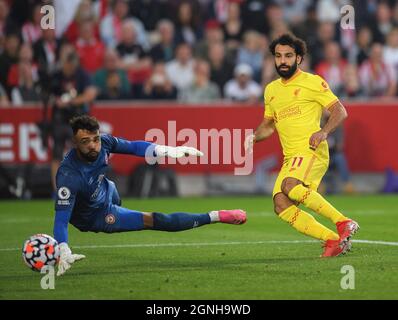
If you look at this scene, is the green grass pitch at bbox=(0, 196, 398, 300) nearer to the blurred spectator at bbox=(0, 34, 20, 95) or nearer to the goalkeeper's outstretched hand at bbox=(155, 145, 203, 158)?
the goalkeeper's outstretched hand at bbox=(155, 145, 203, 158)

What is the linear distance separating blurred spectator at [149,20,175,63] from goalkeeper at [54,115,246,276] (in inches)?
435

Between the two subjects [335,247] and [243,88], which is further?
[243,88]

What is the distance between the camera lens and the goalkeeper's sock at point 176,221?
10867 mm

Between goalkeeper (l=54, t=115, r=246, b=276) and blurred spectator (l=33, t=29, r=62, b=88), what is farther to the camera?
blurred spectator (l=33, t=29, r=62, b=88)

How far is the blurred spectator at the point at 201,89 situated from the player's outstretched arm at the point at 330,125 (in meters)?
10.00

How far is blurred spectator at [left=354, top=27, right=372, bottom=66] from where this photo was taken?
2231 centimetres

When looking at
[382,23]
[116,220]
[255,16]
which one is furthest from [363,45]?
[116,220]

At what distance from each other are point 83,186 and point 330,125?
2.58 meters

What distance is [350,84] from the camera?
21.1 meters

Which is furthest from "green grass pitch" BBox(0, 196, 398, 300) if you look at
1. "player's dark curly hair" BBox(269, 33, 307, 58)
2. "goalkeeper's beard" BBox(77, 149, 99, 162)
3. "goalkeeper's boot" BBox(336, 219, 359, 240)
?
"player's dark curly hair" BBox(269, 33, 307, 58)

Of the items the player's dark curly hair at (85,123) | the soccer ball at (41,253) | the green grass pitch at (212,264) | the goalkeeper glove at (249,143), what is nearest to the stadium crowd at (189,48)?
the green grass pitch at (212,264)

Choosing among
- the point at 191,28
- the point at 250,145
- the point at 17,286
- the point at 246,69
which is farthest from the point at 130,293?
the point at 191,28

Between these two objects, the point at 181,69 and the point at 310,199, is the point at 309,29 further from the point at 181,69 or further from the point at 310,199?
the point at 310,199

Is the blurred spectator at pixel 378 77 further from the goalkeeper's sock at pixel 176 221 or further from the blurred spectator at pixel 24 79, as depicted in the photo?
the goalkeeper's sock at pixel 176 221
